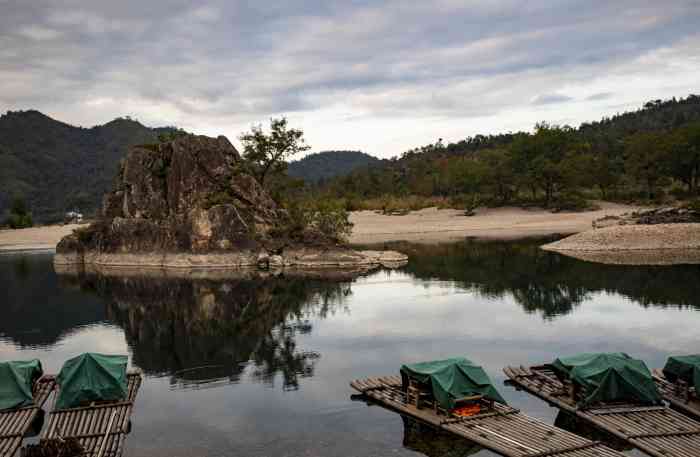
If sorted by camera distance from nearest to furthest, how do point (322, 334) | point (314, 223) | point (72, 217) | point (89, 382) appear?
point (89, 382) → point (322, 334) → point (314, 223) → point (72, 217)

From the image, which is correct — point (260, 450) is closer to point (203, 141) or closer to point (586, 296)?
point (586, 296)

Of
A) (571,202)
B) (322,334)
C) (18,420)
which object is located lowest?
(322,334)

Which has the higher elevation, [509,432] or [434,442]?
[509,432]

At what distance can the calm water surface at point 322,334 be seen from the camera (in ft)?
74.7

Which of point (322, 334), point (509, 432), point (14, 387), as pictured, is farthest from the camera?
point (322, 334)

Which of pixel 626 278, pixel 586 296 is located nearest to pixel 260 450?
pixel 586 296

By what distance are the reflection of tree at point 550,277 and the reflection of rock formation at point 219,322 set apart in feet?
38.5

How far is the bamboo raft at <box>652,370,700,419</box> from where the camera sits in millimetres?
22453

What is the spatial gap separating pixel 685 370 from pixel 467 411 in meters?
8.06

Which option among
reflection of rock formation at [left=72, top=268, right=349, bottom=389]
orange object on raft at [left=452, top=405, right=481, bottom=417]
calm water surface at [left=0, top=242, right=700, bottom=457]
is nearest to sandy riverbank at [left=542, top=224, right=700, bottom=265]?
calm water surface at [left=0, top=242, right=700, bottom=457]

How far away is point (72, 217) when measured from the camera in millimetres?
178125

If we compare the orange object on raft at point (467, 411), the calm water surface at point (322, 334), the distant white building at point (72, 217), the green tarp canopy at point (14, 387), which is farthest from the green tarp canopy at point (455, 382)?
the distant white building at point (72, 217)

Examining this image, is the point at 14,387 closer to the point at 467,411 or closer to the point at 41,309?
the point at 467,411

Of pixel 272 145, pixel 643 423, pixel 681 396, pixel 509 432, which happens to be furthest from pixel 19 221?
pixel 643 423
